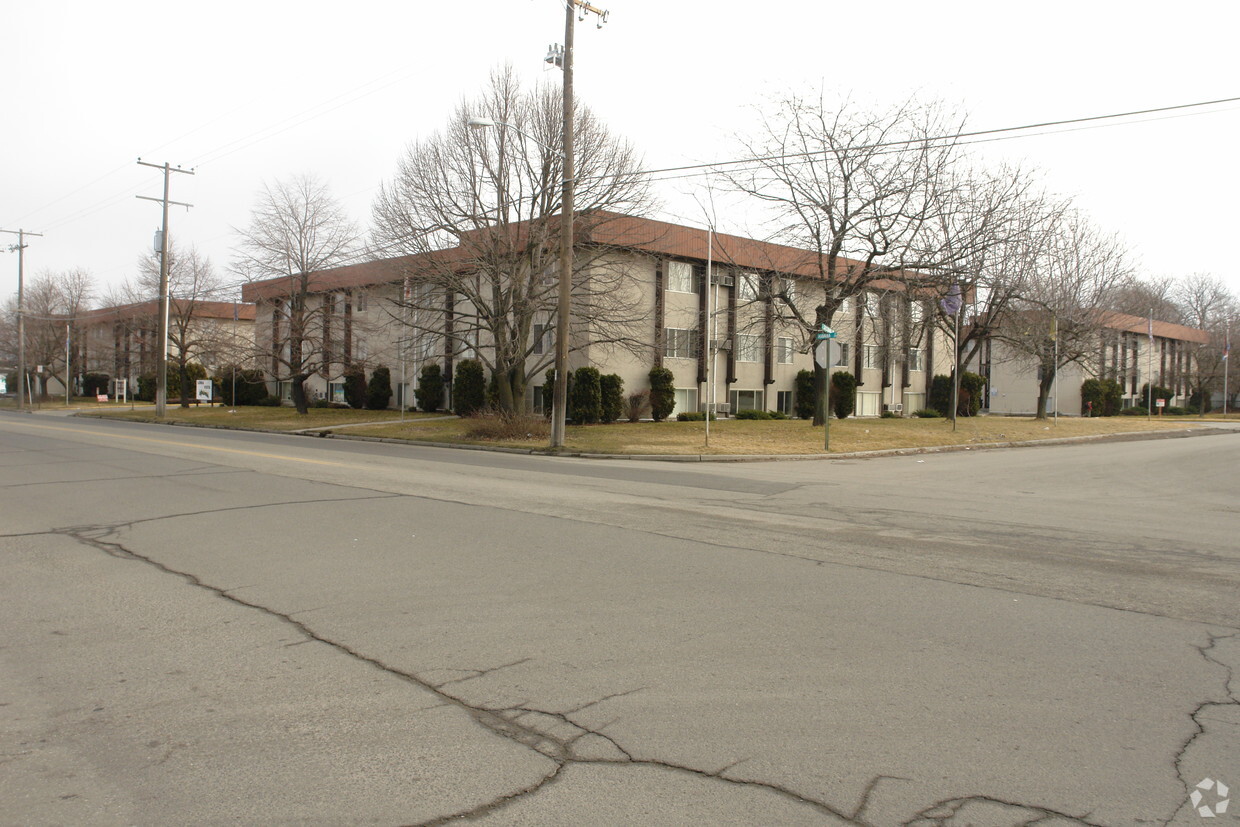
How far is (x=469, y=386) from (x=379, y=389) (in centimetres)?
1047

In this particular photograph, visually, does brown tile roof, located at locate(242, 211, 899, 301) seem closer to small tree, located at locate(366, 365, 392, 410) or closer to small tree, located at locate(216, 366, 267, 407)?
small tree, located at locate(366, 365, 392, 410)

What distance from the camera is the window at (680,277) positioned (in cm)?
3841

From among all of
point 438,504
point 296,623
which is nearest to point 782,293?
point 438,504

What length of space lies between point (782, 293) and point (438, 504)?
20.7 m

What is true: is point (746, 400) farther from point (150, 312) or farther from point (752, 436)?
point (150, 312)

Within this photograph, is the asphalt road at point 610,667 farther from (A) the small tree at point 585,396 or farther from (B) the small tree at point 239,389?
(B) the small tree at point 239,389

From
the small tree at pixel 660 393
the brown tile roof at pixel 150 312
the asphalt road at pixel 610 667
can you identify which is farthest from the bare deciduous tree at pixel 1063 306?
the brown tile roof at pixel 150 312

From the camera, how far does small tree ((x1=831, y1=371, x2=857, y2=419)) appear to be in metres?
44.4

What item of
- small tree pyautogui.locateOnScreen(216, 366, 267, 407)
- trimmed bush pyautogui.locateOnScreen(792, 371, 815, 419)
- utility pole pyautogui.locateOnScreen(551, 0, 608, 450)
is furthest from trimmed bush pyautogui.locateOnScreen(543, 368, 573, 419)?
small tree pyautogui.locateOnScreen(216, 366, 267, 407)

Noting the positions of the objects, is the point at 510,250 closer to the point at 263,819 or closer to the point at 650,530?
the point at 650,530

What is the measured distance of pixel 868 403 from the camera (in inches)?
1917

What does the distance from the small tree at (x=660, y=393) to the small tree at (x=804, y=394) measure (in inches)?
372

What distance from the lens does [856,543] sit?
30.1 ft

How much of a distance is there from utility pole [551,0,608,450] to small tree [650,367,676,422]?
44.4 ft
